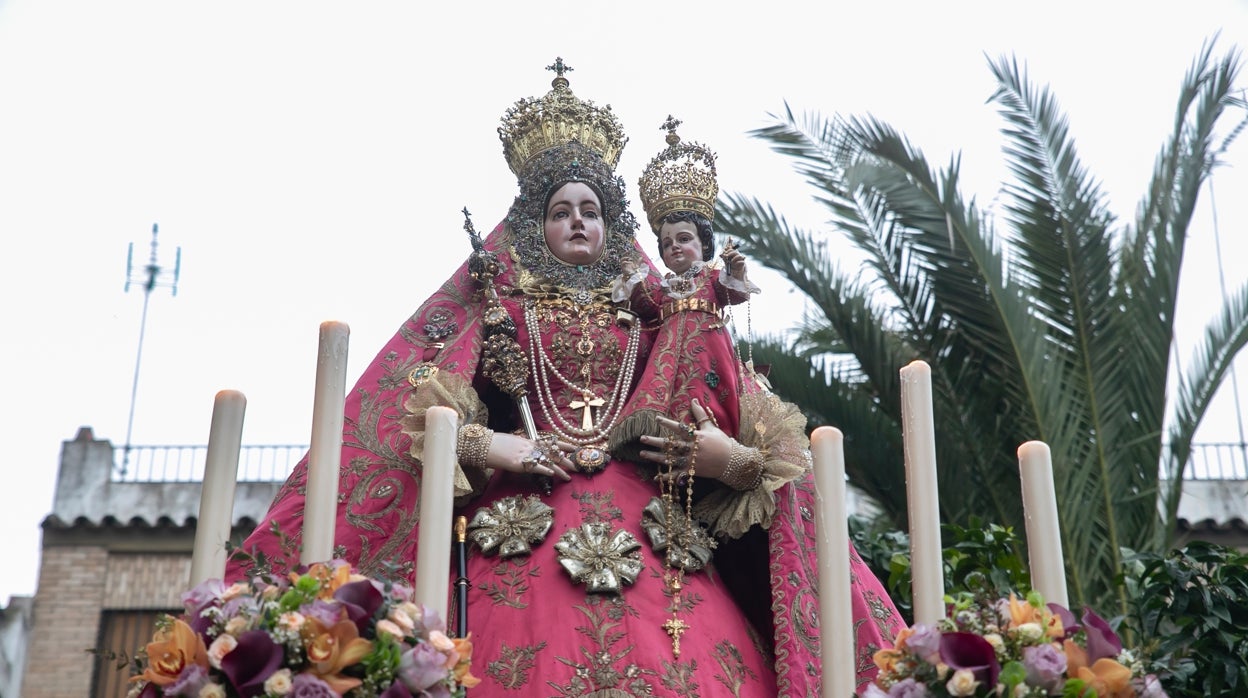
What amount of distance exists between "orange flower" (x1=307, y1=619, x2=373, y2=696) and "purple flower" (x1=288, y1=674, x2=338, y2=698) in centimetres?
2

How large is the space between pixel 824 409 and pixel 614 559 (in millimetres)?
3885

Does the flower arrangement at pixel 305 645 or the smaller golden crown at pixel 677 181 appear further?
the smaller golden crown at pixel 677 181

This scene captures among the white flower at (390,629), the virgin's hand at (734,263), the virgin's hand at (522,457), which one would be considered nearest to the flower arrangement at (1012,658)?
the white flower at (390,629)

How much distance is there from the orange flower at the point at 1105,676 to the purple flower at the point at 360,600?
1.15 metres

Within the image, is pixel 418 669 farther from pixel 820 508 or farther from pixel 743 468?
pixel 743 468

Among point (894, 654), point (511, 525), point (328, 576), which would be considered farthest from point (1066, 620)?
point (511, 525)

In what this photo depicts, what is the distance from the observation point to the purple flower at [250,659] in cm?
267

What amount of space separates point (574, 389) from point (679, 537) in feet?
1.92

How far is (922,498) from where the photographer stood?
3.04 m

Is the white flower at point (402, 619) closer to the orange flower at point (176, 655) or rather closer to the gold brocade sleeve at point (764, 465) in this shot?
the orange flower at point (176, 655)

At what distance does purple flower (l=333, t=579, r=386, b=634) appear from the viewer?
2723 mm

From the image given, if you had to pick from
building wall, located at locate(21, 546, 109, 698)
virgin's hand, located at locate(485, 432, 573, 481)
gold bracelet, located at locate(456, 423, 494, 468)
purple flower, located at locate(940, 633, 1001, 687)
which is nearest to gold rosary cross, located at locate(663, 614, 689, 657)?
virgin's hand, located at locate(485, 432, 573, 481)

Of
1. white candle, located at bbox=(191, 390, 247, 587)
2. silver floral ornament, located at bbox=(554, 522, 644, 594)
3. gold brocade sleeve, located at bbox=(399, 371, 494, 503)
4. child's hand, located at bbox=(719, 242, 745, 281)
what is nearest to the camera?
white candle, located at bbox=(191, 390, 247, 587)

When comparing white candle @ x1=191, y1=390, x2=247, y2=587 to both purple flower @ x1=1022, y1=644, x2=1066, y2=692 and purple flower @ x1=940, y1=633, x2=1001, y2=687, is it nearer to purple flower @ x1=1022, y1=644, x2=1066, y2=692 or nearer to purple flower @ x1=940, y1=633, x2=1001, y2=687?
purple flower @ x1=940, y1=633, x2=1001, y2=687
